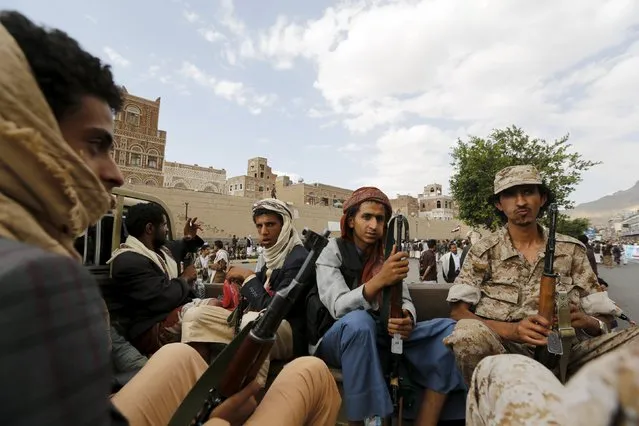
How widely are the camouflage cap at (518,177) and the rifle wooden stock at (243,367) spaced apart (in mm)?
2018

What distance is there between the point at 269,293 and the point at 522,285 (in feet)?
5.91

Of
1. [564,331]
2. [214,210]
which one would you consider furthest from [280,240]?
[214,210]

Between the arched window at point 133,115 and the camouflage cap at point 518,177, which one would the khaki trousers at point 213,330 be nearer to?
the camouflage cap at point 518,177

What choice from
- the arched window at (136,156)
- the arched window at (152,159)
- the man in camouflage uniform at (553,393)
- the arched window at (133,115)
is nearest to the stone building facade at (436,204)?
the arched window at (152,159)

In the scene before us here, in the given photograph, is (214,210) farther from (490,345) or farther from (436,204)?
(436,204)

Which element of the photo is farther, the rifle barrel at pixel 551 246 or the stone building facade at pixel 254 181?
the stone building facade at pixel 254 181

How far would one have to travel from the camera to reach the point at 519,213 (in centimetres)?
256

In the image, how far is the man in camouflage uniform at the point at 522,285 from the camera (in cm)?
209

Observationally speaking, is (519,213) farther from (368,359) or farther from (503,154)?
(503,154)

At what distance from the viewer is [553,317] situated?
6.68ft

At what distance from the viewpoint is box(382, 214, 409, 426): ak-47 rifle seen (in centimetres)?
226

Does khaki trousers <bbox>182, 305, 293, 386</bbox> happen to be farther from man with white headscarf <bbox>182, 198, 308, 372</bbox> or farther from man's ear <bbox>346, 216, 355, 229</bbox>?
man's ear <bbox>346, 216, 355, 229</bbox>

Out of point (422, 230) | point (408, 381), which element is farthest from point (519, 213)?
point (422, 230)

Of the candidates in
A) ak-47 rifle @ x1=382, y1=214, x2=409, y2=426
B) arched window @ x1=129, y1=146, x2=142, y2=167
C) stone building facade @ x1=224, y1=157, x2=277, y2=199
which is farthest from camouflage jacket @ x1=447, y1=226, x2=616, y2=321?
stone building facade @ x1=224, y1=157, x2=277, y2=199
